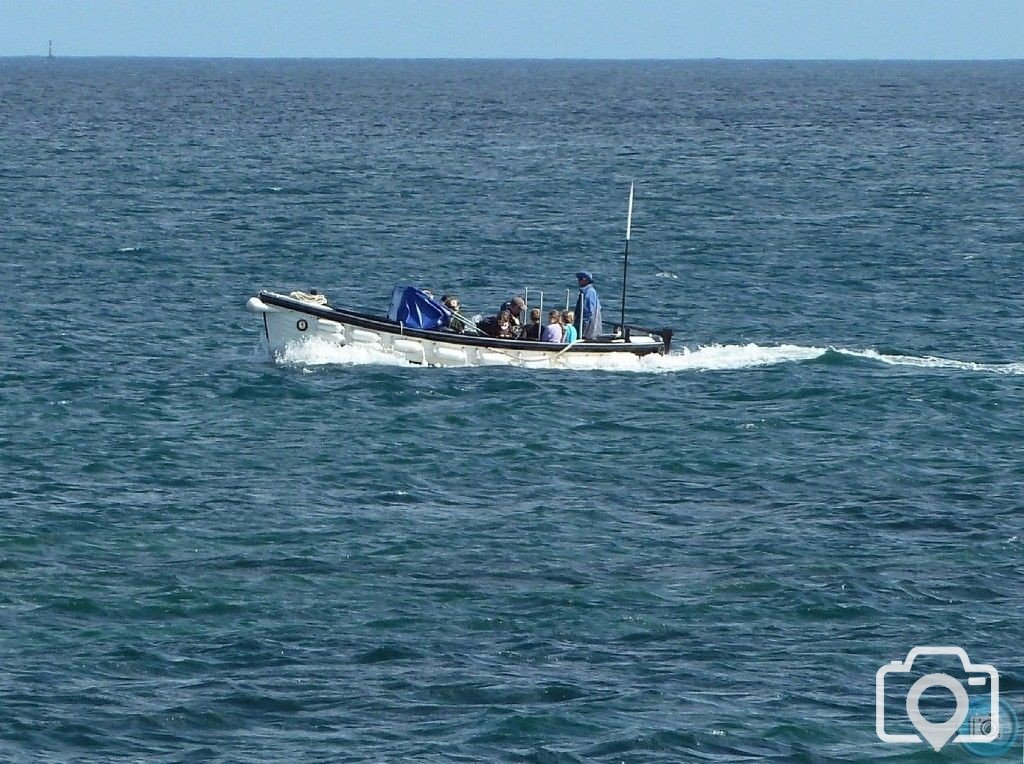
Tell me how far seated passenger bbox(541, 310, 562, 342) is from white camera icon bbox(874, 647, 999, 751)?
1609 centimetres

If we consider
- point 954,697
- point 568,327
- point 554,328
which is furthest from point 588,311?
point 954,697

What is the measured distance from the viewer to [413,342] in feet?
117

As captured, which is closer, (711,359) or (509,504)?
(509,504)

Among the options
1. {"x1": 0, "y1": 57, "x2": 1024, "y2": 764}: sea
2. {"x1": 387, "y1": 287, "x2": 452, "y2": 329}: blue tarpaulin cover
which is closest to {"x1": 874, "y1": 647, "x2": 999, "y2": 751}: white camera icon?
{"x1": 0, "y1": 57, "x2": 1024, "y2": 764}: sea

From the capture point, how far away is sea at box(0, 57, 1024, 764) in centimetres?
1880

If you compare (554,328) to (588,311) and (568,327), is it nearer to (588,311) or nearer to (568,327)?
(568,327)

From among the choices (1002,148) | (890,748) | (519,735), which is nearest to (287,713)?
(519,735)

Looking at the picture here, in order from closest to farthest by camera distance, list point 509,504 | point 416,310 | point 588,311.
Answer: point 509,504, point 416,310, point 588,311

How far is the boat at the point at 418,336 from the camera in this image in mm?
35531

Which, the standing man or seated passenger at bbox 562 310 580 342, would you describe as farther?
seated passenger at bbox 562 310 580 342

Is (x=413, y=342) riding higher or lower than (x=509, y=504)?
higher

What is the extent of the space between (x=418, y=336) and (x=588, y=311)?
3.54 metres

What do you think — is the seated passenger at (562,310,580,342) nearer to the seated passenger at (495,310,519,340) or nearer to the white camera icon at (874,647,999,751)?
the seated passenger at (495,310,519,340)

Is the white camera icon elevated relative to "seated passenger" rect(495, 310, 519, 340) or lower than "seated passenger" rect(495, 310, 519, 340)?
lower
